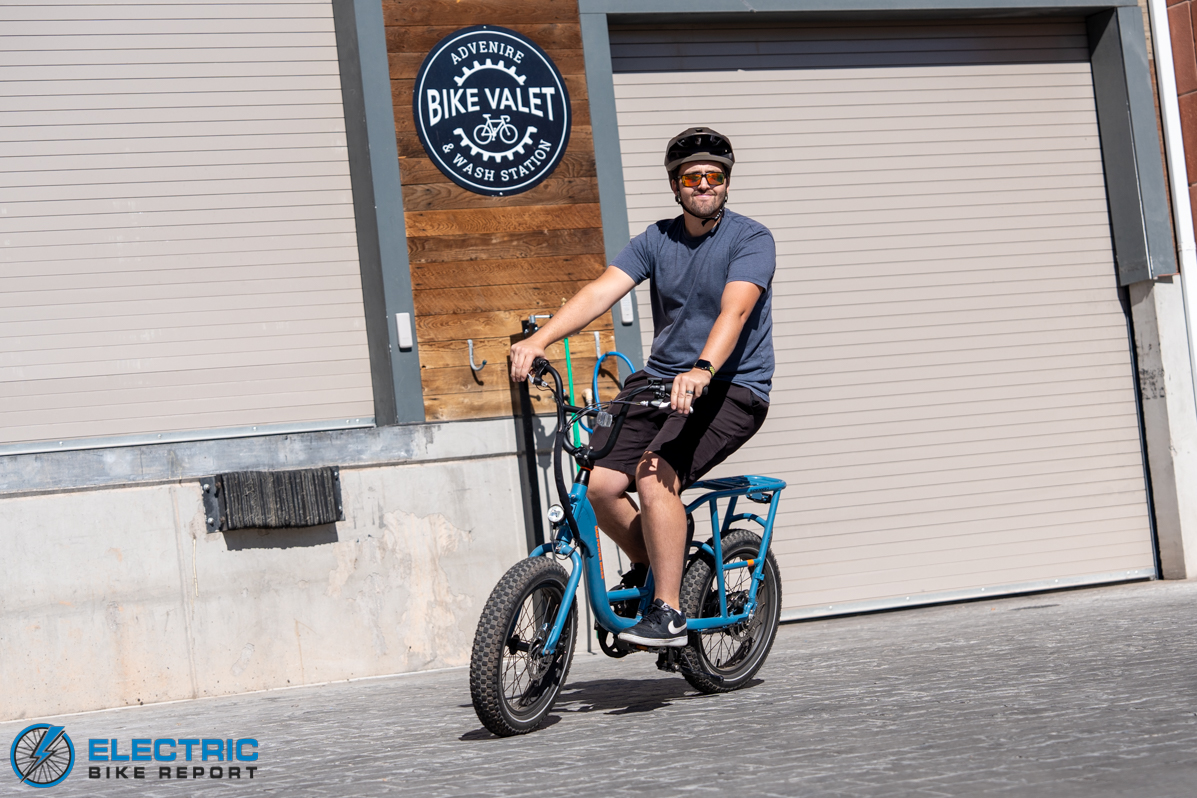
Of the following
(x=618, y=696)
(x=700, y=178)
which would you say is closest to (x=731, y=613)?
(x=618, y=696)

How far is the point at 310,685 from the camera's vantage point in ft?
21.5

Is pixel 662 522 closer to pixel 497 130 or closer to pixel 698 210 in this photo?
pixel 698 210

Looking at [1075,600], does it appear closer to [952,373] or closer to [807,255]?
[952,373]

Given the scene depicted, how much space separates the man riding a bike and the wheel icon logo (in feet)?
6.76

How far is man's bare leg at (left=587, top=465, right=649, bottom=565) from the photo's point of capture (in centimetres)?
435

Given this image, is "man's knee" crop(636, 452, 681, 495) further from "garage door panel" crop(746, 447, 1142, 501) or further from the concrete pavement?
"garage door panel" crop(746, 447, 1142, 501)

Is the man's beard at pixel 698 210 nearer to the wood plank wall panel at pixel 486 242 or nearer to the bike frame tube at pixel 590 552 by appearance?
the bike frame tube at pixel 590 552

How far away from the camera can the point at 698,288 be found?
4527 mm

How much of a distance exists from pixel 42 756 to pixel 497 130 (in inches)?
165

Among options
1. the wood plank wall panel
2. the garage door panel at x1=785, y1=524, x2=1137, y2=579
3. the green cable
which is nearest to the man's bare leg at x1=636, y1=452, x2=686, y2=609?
the green cable

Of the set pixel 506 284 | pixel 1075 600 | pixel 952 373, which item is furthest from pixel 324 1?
pixel 1075 600

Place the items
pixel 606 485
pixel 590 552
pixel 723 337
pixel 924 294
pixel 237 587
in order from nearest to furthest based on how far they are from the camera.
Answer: pixel 723 337 → pixel 590 552 → pixel 606 485 → pixel 237 587 → pixel 924 294

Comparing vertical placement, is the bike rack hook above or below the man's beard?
below

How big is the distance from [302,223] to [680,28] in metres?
2.75
